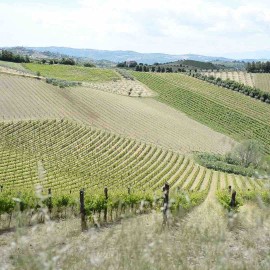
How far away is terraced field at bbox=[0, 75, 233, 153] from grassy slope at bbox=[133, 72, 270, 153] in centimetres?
556

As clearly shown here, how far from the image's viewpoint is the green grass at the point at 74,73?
387 feet

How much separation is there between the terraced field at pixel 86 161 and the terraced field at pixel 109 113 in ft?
20.3

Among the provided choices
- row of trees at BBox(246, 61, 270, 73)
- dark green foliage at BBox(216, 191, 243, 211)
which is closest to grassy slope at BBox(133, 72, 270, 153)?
row of trees at BBox(246, 61, 270, 73)

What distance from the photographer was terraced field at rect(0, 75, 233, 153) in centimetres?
6994

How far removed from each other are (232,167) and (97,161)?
65.1ft

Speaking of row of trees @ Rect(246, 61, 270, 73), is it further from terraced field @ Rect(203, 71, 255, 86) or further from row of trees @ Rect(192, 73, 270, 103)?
row of trees @ Rect(192, 73, 270, 103)

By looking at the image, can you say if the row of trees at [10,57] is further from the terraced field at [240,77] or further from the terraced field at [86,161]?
the terraced field at [86,161]

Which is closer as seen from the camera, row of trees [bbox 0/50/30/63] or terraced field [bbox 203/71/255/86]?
terraced field [bbox 203/71/255/86]

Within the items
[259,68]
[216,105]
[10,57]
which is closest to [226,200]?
[216,105]

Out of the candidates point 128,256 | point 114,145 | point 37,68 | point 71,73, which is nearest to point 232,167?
point 114,145

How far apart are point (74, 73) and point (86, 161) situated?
76.9 m

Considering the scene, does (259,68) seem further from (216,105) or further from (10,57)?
(10,57)

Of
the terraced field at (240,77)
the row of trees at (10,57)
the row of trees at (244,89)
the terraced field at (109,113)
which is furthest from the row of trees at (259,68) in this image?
the row of trees at (10,57)

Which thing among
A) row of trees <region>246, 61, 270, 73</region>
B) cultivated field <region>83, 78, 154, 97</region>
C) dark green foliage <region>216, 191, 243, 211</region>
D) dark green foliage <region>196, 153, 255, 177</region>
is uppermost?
row of trees <region>246, 61, 270, 73</region>
